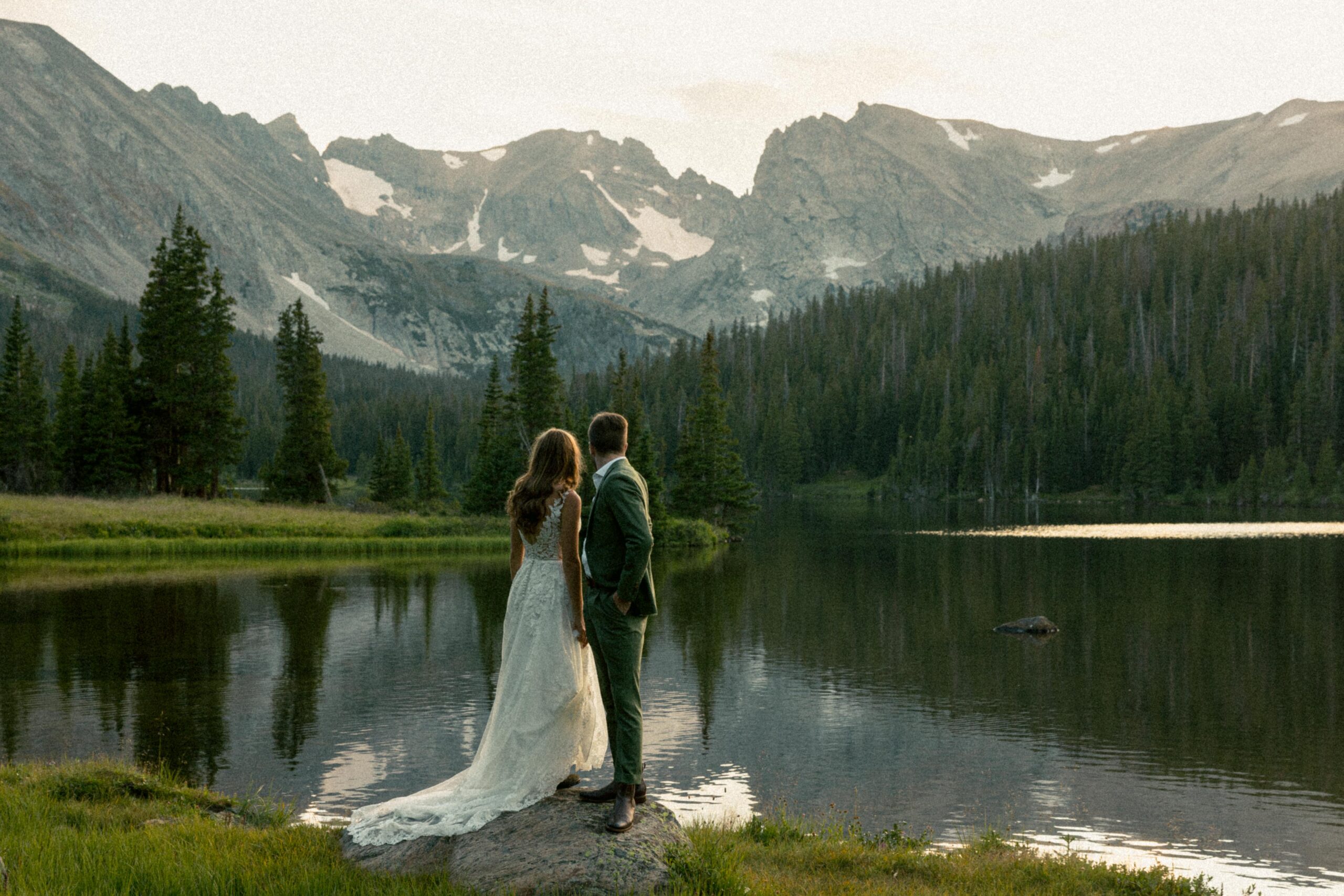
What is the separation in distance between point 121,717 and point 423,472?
59.1 m

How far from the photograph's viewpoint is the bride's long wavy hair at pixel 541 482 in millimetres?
9266

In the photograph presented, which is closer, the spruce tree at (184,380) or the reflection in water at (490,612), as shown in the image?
the reflection in water at (490,612)

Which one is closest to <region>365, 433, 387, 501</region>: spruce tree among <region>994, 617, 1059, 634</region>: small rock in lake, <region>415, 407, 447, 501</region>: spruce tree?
<region>415, 407, 447, 501</region>: spruce tree

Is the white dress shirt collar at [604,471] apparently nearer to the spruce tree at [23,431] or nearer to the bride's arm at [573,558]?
the bride's arm at [573,558]

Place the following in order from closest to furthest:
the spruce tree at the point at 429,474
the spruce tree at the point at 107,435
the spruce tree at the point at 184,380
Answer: the spruce tree at the point at 107,435
the spruce tree at the point at 184,380
the spruce tree at the point at 429,474

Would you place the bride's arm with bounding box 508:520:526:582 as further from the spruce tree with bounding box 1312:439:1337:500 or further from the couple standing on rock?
the spruce tree with bounding box 1312:439:1337:500

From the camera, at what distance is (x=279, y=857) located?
8.77 meters

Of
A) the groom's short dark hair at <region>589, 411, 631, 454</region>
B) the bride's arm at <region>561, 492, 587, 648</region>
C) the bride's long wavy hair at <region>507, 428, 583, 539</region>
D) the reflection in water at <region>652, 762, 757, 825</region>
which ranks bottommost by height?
the reflection in water at <region>652, 762, 757, 825</region>

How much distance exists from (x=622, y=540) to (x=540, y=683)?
1410 millimetres

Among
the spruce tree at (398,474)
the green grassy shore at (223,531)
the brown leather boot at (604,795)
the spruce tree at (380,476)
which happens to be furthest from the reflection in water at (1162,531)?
the brown leather boot at (604,795)

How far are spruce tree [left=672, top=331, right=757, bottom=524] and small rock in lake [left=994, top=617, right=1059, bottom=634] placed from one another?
4279 centimetres

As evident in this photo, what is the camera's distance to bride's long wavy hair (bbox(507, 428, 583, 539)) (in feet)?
30.4

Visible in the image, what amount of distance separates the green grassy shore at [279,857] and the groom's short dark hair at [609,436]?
333 cm

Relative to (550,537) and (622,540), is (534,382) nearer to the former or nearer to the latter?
(550,537)
